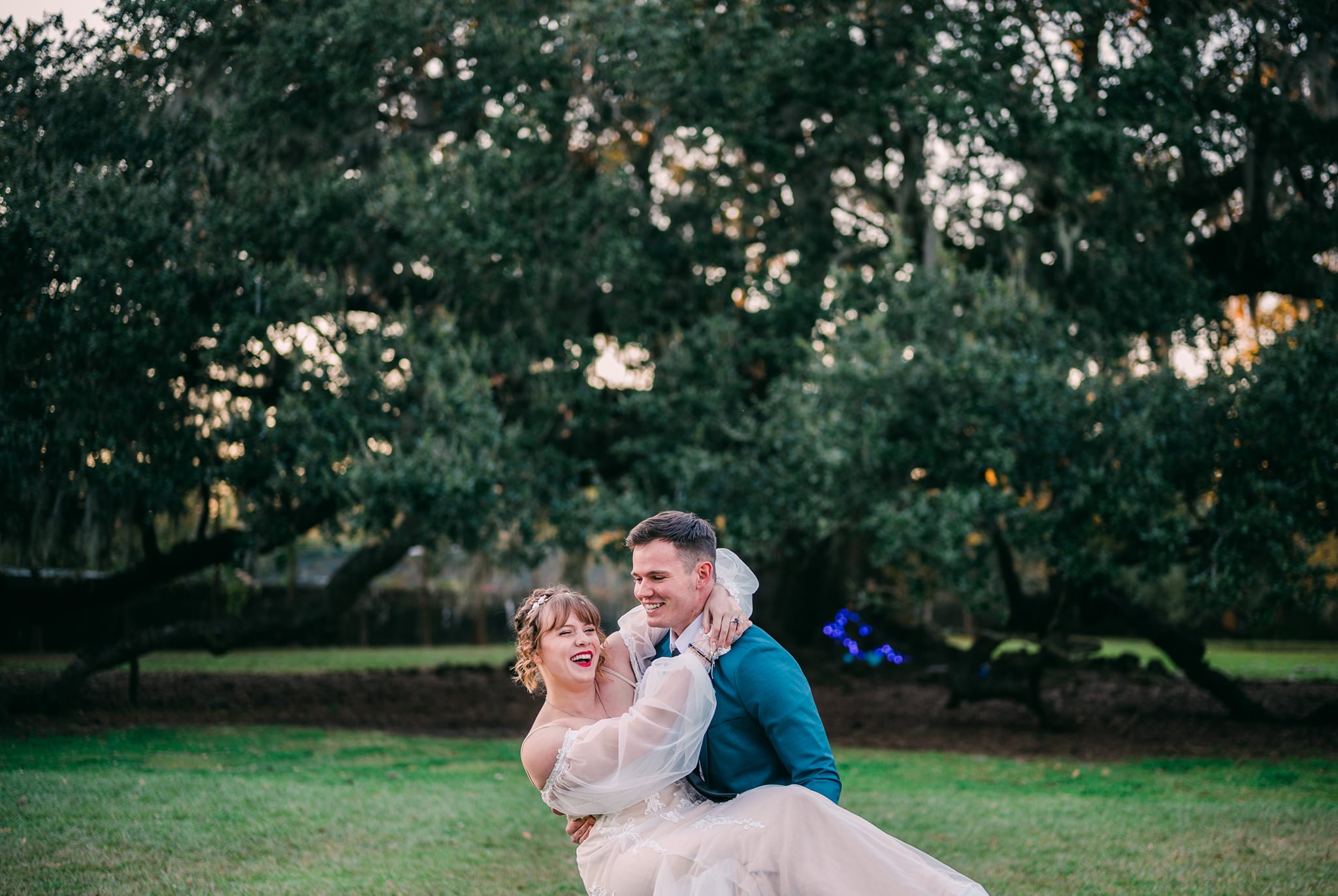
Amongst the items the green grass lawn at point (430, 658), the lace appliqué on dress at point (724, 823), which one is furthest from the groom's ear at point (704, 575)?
the green grass lawn at point (430, 658)

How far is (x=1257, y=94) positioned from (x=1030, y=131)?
2.47m

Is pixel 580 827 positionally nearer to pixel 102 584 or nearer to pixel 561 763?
pixel 561 763

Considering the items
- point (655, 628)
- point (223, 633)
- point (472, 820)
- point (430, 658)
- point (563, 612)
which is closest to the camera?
point (563, 612)

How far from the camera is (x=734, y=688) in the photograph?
3.39 m

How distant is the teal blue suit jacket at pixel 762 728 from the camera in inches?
129

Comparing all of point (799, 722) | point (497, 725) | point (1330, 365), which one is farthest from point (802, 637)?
point (799, 722)

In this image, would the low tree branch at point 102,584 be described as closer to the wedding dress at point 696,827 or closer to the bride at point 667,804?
the bride at point 667,804

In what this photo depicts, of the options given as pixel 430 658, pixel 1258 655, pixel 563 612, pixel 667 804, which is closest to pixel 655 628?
pixel 563 612

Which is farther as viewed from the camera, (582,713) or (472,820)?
(472,820)

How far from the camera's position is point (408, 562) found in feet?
118

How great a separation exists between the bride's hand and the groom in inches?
1.5

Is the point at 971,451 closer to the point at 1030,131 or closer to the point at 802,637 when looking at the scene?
the point at 1030,131

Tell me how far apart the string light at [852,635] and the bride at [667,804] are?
13132mm

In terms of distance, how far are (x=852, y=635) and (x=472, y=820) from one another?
37.1ft
